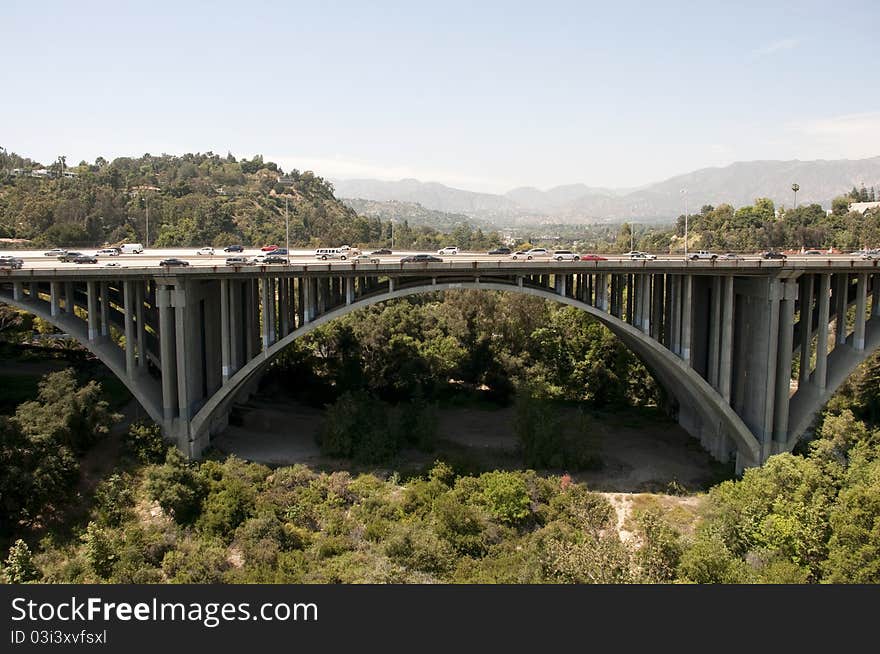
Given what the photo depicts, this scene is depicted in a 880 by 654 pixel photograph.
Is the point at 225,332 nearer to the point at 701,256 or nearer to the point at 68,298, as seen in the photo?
the point at 68,298

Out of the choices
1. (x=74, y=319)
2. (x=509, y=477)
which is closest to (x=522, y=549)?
(x=509, y=477)

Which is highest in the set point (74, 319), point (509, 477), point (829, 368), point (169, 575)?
point (74, 319)

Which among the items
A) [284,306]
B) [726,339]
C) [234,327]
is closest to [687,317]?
[726,339]

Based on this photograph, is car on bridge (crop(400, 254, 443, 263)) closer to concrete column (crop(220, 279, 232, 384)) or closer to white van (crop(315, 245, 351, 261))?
white van (crop(315, 245, 351, 261))

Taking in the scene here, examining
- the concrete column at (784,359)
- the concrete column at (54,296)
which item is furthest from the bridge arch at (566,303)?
the concrete column at (54,296)

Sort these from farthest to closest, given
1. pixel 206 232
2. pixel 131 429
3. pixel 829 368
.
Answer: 1. pixel 206 232
2. pixel 829 368
3. pixel 131 429

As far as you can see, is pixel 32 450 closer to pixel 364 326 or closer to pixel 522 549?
pixel 522 549

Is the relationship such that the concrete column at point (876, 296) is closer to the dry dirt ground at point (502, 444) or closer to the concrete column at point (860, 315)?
the concrete column at point (860, 315)
